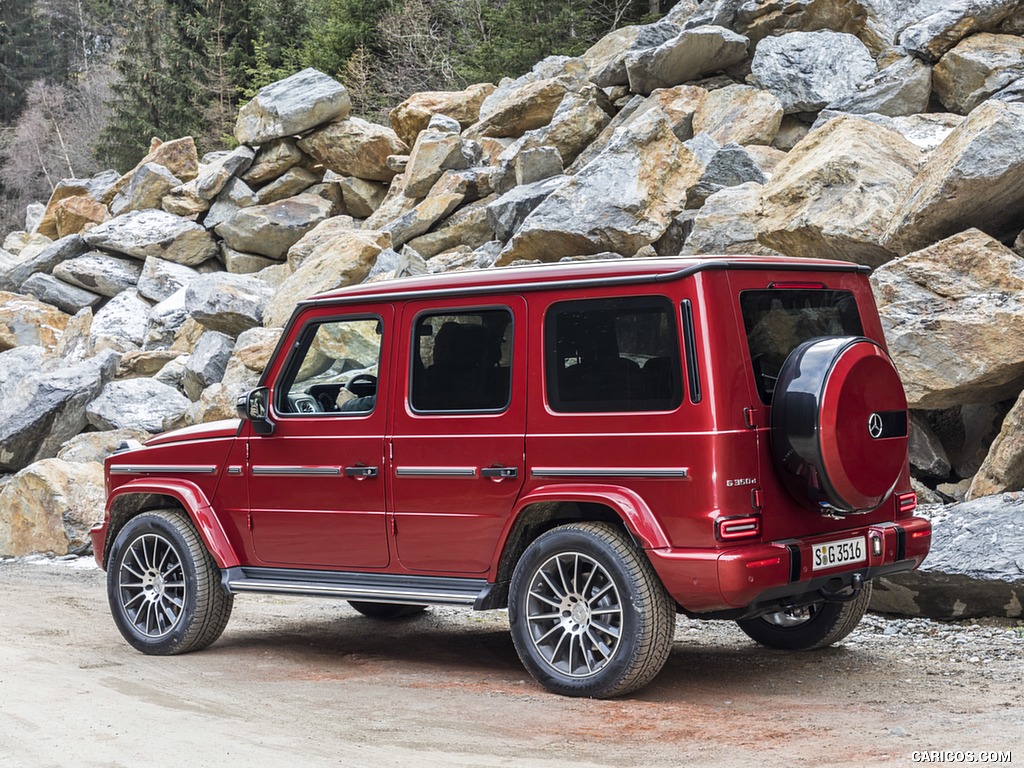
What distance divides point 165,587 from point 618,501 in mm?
3301

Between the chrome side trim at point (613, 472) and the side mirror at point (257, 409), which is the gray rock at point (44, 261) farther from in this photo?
the chrome side trim at point (613, 472)

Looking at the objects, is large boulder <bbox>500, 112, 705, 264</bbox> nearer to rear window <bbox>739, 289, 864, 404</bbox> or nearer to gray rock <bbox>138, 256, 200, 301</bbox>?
rear window <bbox>739, 289, 864, 404</bbox>

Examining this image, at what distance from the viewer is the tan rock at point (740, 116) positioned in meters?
16.8

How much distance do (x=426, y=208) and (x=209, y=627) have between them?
40.1 ft

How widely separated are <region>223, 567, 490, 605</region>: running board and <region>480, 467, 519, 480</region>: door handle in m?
0.56

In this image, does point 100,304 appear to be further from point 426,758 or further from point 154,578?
point 426,758

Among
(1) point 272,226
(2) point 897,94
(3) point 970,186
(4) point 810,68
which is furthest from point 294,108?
(3) point 970,186

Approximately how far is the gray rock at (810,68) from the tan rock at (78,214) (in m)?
16.6

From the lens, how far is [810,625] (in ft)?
21.9

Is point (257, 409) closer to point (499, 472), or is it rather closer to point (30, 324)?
point (499, 472)

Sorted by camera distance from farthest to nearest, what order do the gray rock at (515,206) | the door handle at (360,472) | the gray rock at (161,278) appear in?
the gray rock at (161,278)
the gray rock at (515,206)
the door handle at (360,472)

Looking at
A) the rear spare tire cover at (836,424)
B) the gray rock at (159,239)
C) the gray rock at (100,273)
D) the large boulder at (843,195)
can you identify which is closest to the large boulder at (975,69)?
the large boulder at (843,195)

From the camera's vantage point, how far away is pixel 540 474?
5.76m

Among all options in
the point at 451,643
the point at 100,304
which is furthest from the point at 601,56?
the point at 451,643
